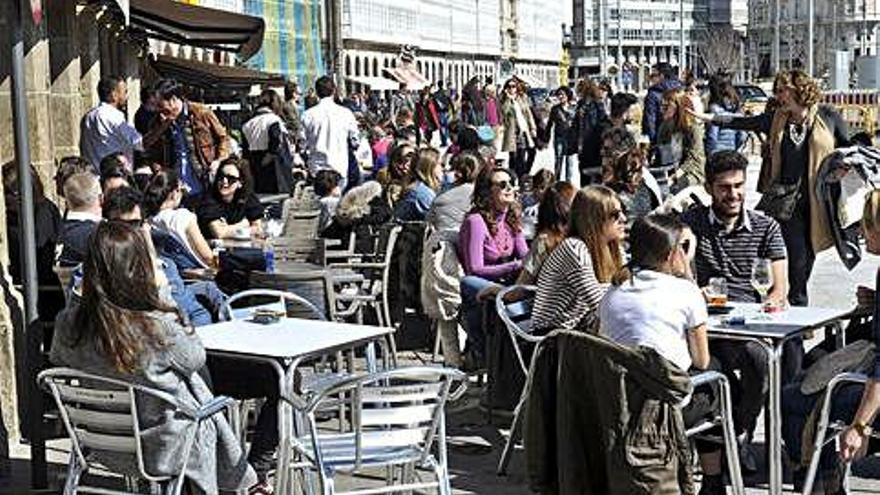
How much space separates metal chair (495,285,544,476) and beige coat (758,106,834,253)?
2607mm

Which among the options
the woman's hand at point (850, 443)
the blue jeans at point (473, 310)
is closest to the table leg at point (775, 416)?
the woman's hand at point (850, 443)

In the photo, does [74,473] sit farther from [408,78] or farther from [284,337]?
[408,78]

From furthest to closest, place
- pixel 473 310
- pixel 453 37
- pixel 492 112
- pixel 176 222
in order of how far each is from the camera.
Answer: pixel 453 37, pixel 492 112, pixel 176 222, pixel 473 310

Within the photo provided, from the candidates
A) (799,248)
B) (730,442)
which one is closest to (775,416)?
(730,442)

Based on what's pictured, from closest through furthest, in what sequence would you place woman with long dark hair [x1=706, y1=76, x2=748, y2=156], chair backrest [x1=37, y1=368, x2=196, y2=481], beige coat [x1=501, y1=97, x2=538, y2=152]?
chair backrest [x1=37, y1=368, x2=196, y2=481] < woman with long dark hair [x1=706, y1=76, x2=748, y2=156] < beige coat [x1=501, y1=97, x2=538, y2=152]

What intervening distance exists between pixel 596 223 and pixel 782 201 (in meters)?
2.83

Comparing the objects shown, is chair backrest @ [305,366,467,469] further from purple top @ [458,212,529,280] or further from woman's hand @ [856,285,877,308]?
purple top @ [458,212,529,280]

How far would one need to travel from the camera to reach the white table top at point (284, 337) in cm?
601

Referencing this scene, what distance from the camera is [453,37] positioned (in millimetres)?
114188

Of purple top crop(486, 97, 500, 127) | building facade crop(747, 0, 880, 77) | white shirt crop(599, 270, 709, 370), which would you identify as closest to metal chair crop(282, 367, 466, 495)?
white shirt crop(599, 270, 709, 370)

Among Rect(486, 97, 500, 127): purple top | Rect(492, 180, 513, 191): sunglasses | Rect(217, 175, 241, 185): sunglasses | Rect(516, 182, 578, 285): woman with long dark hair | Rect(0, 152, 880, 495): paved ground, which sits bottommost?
Rect(0, 152, 880, 495): paved ground

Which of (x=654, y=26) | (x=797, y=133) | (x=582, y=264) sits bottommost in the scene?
(x=582, y=264)

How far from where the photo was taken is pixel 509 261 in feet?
28.1

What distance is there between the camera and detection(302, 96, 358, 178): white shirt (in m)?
15.1
